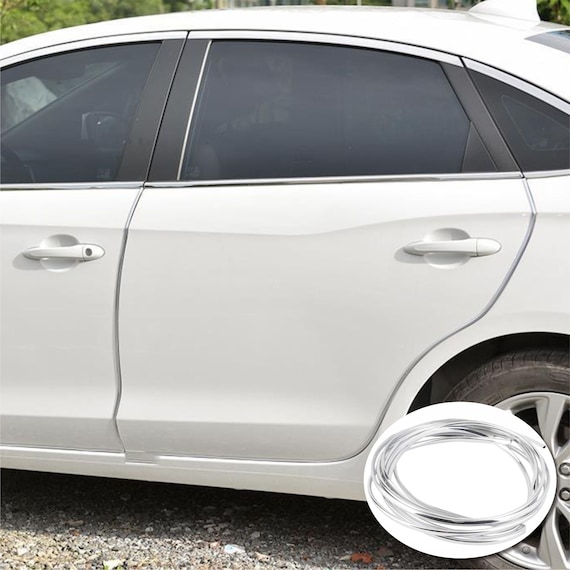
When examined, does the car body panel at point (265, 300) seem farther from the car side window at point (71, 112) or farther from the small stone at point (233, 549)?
the small stone at point (233, 549)

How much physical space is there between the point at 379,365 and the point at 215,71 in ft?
3.36

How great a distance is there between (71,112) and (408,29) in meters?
1.08

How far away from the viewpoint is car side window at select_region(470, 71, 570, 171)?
116 inches

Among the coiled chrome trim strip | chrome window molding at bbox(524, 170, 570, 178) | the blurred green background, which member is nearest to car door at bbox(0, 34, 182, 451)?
the coiled chrome trim strip

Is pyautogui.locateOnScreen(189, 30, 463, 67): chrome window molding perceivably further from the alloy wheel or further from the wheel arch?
the alloy wheel

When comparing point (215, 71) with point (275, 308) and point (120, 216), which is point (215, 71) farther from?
point (275, 308)

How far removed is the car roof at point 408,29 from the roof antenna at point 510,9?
46 mm

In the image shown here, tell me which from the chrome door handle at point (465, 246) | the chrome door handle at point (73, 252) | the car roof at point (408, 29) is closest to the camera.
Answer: the chrome door handle at point (465, 246)

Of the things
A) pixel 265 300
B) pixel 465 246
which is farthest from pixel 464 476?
pixel 265 300

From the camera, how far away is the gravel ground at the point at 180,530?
3.41m

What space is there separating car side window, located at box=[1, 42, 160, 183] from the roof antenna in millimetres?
1100

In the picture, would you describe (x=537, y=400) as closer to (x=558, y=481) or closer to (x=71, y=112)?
(x=558, y=481)

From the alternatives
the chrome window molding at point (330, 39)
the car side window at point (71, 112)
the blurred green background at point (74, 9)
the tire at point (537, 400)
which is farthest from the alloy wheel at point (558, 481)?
the blurred green background at point (74, 9)

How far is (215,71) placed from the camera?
3.30 meters
